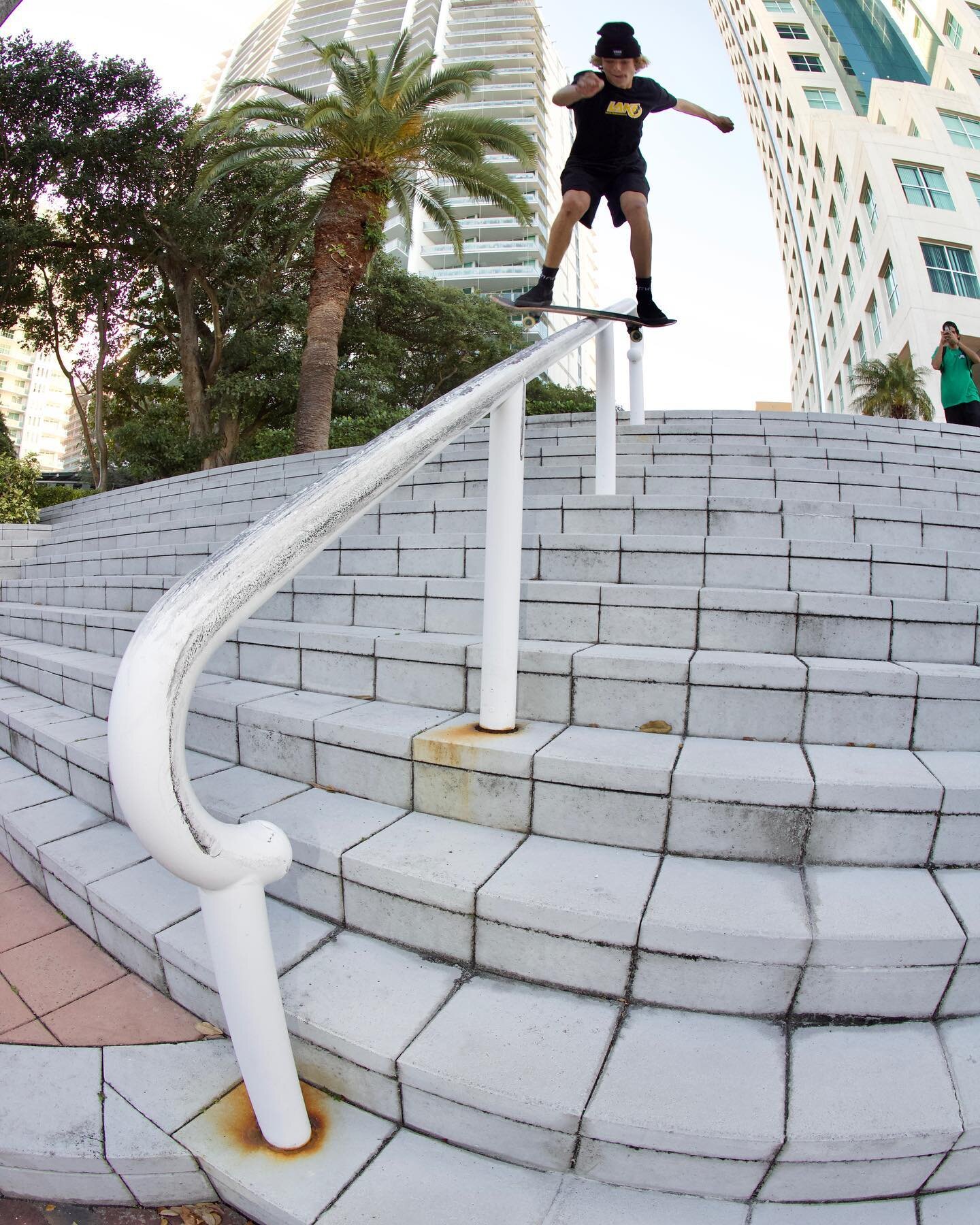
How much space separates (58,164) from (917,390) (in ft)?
82.1

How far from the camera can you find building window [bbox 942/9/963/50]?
108ft

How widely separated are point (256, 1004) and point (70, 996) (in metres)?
0.92

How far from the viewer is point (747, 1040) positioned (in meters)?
1.28

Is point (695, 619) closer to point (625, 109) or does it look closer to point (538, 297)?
point (538, 297)

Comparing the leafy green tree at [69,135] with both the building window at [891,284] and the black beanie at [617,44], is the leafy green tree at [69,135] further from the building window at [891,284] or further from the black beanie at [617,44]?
the building window at [891,284]

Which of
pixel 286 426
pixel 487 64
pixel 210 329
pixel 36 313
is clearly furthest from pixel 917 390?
pixel 36 313

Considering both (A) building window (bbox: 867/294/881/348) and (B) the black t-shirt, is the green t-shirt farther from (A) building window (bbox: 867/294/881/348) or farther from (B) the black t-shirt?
(A) building window (bbox: 867/294/881/348)

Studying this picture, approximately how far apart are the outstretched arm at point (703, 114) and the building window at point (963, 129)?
116 ft

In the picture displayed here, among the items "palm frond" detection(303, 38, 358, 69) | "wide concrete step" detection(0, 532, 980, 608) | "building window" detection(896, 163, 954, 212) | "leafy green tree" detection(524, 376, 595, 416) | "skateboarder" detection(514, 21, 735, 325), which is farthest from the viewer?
"building window" detection(896, 163, 954, 212)

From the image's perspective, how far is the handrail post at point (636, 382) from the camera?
4.59 meters

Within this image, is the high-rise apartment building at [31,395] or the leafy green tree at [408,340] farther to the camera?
the high-rise apartment building at [31,395]

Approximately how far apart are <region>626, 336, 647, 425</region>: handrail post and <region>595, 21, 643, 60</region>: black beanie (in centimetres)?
161

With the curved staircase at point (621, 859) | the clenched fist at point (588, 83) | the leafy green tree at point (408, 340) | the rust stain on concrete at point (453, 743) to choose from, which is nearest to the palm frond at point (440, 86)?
the leafy green tree at point (408, 340)

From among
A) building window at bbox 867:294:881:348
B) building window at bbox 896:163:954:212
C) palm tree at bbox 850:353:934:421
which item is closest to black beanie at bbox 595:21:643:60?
palm tree at bbox 850:353:934:421
